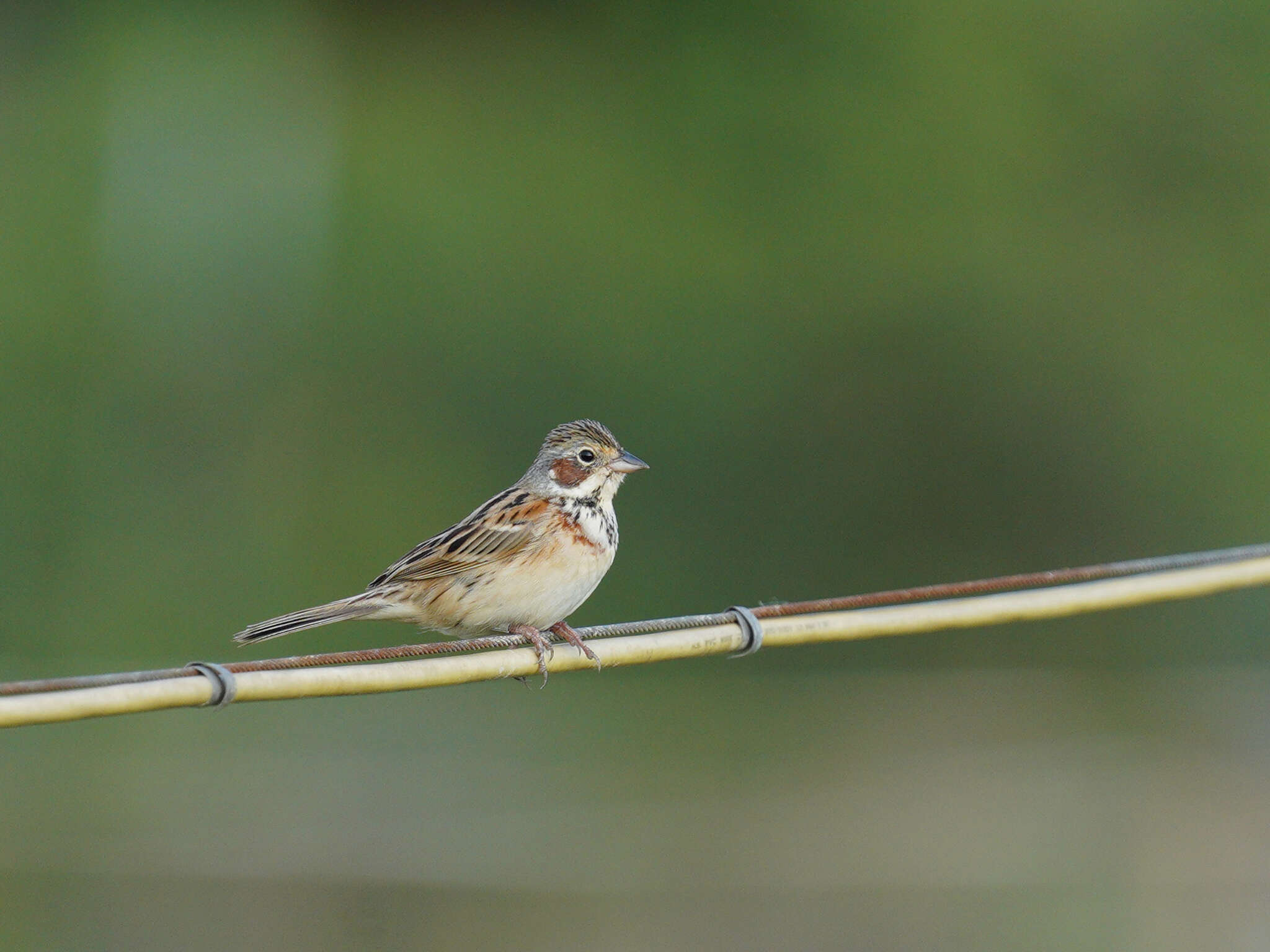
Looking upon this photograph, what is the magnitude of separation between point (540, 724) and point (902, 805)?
2.46 m

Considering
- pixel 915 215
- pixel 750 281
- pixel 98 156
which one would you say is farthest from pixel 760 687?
pixel 98 156

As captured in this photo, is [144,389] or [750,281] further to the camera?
[750,281]

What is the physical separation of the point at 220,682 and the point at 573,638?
110 cm

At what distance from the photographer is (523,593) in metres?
A: 3.60

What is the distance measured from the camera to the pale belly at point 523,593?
3.59m

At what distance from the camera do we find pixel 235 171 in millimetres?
13086

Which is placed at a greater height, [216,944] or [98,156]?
[98,156]

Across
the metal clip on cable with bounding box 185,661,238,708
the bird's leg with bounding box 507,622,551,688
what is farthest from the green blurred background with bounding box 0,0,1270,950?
the metal clip on cable with bounding box 185,661,238,708

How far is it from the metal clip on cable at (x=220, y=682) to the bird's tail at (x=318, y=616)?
33.0 inches

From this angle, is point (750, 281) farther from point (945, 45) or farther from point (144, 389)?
point (144, 389)

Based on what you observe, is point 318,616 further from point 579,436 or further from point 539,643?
point 579,436

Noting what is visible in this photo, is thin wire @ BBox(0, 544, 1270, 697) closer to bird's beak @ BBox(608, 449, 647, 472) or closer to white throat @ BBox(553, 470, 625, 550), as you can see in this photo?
white throat @ BBox(553, 470, 625, 550)

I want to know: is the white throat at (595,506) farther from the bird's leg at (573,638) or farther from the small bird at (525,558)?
the bird's leg at (573,638)

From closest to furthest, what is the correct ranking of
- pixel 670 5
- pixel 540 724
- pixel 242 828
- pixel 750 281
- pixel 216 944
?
1. pixel 216 944
2. pixel 242 828
3. pixel 540 724
4. pixel 750 281
5. pixel 670 5
